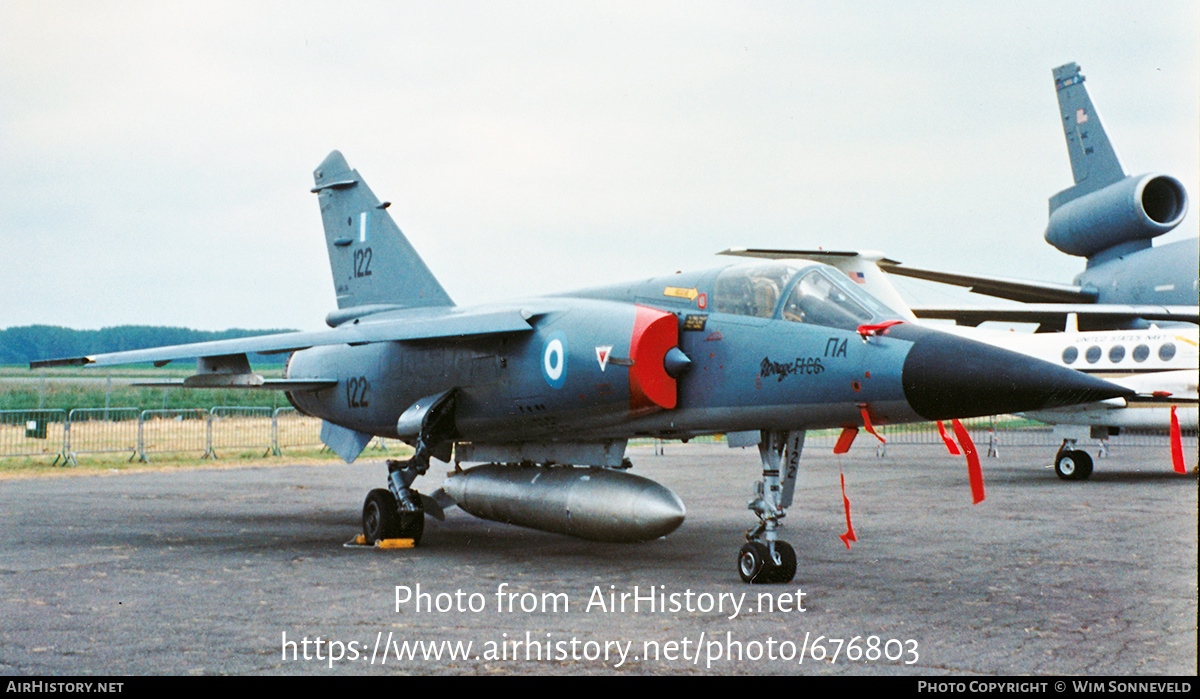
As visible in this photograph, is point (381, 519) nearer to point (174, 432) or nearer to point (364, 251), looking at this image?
point (364, 251)

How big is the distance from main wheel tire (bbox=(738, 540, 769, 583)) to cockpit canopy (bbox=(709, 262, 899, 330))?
1.71m

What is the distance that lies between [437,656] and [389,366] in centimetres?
589

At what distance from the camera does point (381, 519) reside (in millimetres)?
10148

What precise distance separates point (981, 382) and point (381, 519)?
5.92 metres

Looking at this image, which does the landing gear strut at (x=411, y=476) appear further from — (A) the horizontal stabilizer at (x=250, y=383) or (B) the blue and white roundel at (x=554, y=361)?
(A) the horizontal stabilizer at (x=250, y=383)

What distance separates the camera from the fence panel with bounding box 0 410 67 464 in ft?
71.7

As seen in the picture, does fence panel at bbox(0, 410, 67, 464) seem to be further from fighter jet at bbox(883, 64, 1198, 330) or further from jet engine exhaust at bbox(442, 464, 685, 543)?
fighter jet at bbox(883, 64, 1198, 330)

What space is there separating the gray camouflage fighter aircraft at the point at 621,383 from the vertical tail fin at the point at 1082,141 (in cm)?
1600

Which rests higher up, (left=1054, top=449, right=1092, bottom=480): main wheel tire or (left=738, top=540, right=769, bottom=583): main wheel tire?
(left=738, top=540, right=769, bottom=583): main wheel tire

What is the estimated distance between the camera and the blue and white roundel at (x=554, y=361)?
8.95 metres

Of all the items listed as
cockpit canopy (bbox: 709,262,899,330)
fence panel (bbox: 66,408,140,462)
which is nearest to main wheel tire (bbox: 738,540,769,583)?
cockpit canopy (bbox: 709,262,899,330)

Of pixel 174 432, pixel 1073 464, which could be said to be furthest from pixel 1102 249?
pixel 174 432

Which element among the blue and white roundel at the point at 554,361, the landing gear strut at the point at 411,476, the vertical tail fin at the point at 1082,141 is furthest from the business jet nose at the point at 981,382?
the vertical tail fin at the point at 1082,141
